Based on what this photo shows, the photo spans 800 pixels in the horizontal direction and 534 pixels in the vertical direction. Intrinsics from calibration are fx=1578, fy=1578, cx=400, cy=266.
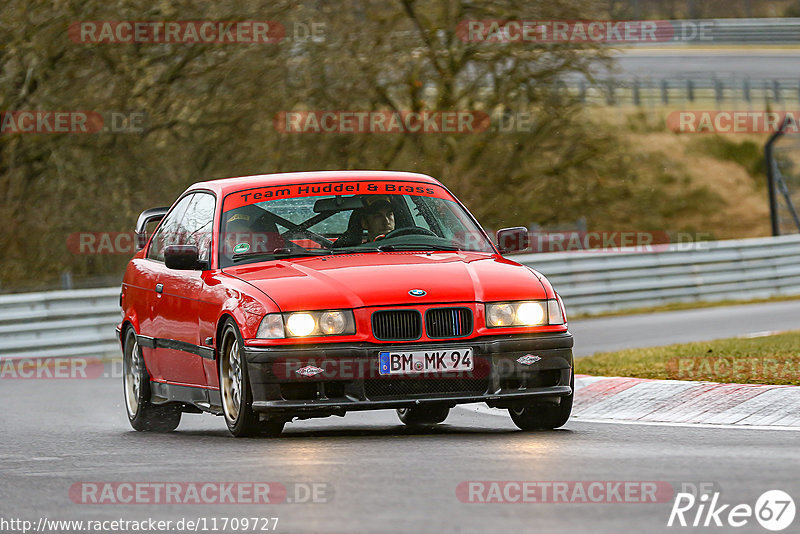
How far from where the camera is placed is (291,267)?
970cm

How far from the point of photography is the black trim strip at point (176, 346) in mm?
9945

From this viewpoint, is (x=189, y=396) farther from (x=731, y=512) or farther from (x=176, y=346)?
(x=731, y=512)

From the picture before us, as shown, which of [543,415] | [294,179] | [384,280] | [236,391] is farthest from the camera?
[294,179]

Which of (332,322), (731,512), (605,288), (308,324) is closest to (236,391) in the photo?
(308,324)

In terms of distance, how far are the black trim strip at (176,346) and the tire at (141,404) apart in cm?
20

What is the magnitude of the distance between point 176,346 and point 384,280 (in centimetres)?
199

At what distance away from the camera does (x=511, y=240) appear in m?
10.5

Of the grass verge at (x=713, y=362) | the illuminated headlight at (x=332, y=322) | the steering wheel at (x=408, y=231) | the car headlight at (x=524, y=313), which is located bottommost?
the grass verge at (x=713, y=362)

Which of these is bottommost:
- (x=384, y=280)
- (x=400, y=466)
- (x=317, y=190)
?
(x=400, y=466)

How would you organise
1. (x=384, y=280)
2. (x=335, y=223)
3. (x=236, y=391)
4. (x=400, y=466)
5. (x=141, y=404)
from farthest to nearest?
1. (x=141, y=404)
2. (x=335, y=223)
3. (x=236, y=391)
4. (x=384, y=280)
5. (x=400, y=466)

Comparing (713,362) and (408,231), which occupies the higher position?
(408,231)

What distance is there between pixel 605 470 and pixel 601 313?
17090 millimetres

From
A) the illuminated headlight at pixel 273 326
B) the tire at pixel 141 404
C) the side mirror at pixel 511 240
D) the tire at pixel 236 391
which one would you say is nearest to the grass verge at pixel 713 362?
the side mirror at pixel 511 240

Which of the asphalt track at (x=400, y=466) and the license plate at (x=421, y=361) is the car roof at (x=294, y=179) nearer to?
the asphalt track at (x=400, y=466)
